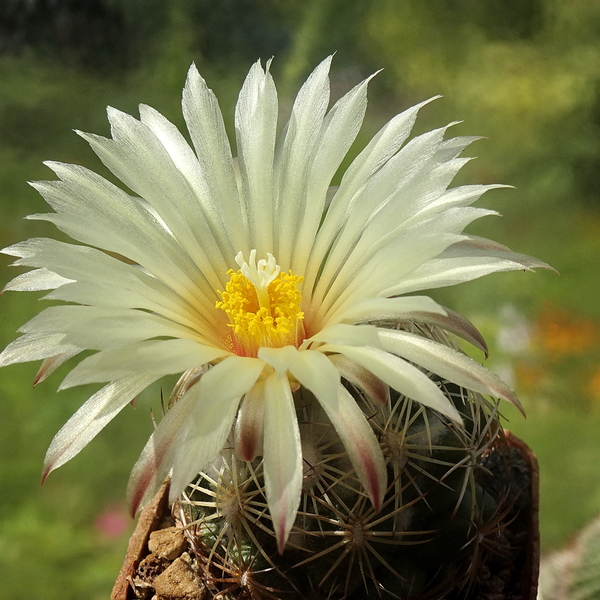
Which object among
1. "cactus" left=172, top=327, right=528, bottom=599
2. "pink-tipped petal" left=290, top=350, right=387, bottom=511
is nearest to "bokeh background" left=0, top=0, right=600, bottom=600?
"cactus" left=172, top=327, right=528, bottom=599

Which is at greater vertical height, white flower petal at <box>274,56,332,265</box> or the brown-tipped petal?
white flower petal at <box>274,56,332,265</box>

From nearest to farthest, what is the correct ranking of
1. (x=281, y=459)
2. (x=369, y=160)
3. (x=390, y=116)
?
(x=281, y=459), (x=369, y=160), (x=390, y=116)

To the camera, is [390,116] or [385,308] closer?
[385,308]

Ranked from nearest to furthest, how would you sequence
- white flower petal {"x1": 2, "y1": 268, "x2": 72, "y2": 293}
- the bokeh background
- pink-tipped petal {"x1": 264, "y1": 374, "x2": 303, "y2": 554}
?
pink-tipped petal {"x1": 264, "y1": 374, "x2": 303, "y2": 554} < white flower petal {"x1": 2, "y1": 268, "x2": 72, "y2": 293} < the bokeh background

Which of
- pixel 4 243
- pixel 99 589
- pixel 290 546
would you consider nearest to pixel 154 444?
pixel 290 546

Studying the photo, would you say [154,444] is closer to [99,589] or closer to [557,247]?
[99,589]

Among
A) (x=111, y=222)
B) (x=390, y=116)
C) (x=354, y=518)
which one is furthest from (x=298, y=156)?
(x=390, y=116)

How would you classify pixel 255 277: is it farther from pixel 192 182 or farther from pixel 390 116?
pixel 390 116

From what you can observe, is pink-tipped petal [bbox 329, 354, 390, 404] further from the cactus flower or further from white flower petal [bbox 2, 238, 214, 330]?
white flower petal [bbox 2, 238, 214, 330]
